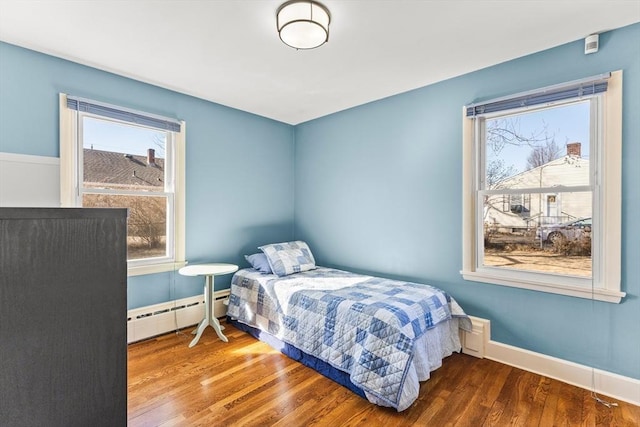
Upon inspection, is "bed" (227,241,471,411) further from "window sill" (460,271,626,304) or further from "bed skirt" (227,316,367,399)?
"window sill" (460,271,626,304)

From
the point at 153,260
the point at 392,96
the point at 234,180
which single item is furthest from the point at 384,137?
the point at 153,260

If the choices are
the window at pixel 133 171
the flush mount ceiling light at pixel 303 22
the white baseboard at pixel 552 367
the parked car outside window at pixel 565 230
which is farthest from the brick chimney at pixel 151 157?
the parked car outside window at pixel 565 230

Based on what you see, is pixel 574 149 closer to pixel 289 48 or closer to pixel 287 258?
pixel 289 48

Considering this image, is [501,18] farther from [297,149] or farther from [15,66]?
[15,66]

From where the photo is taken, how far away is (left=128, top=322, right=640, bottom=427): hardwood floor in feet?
6.06

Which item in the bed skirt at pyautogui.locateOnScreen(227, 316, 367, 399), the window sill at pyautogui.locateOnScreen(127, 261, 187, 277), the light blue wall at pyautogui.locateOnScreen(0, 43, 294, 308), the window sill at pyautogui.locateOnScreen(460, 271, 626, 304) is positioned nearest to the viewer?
the window sill at pyautogui.locateOnScreen(460, 271, 626, 304)

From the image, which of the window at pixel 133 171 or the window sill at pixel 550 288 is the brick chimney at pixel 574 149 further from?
the window at pixel 133 171

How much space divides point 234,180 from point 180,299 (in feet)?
4.62

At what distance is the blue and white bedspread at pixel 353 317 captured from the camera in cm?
196

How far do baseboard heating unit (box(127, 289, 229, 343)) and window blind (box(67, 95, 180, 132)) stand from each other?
1.73 meters

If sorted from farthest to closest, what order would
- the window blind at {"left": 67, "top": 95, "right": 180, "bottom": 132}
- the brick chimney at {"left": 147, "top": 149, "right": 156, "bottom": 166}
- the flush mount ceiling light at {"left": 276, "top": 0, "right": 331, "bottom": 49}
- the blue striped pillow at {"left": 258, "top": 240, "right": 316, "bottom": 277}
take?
the blue striped pillow at {"left": 258, "top": 240, "right": 316, "bottom": 277} < the brick chimney at {"left": 147, "top": 149, "right": 156, "bottom": 166} < the window blind at {"left": 67, "top": 95, "right": 180, "bottom": 132} < the flush mount ceiling light at {"left": 276, "top": 0, "right": 331, "bottom": 49}

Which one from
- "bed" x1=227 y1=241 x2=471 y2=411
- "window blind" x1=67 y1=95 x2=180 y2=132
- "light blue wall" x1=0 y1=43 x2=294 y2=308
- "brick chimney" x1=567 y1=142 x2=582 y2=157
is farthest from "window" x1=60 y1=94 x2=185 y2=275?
"brick chimney" x1=567 y1=142 x2=582 y2=157

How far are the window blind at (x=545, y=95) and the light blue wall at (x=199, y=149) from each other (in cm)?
240

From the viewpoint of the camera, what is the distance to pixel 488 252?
8.79 ft
